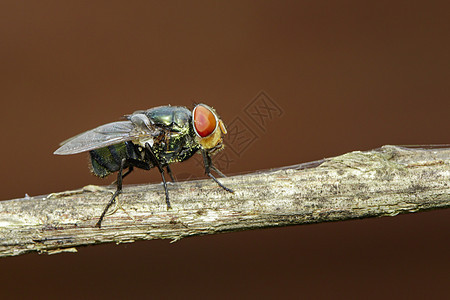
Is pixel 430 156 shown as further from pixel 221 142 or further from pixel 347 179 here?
pixel 221 142

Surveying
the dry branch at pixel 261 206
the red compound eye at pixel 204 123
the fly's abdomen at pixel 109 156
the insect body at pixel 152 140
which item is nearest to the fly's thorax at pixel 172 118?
the insect body at pixel 152 140

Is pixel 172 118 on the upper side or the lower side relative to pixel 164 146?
upper

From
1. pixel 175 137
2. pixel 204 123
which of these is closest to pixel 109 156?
pixel 175 137

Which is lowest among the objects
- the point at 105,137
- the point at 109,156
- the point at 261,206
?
the point at 261,206

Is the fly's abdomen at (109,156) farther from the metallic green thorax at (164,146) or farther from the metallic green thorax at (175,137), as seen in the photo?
the metallic green thorax at (175,137)

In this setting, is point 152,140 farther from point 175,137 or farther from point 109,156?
point 109,156
